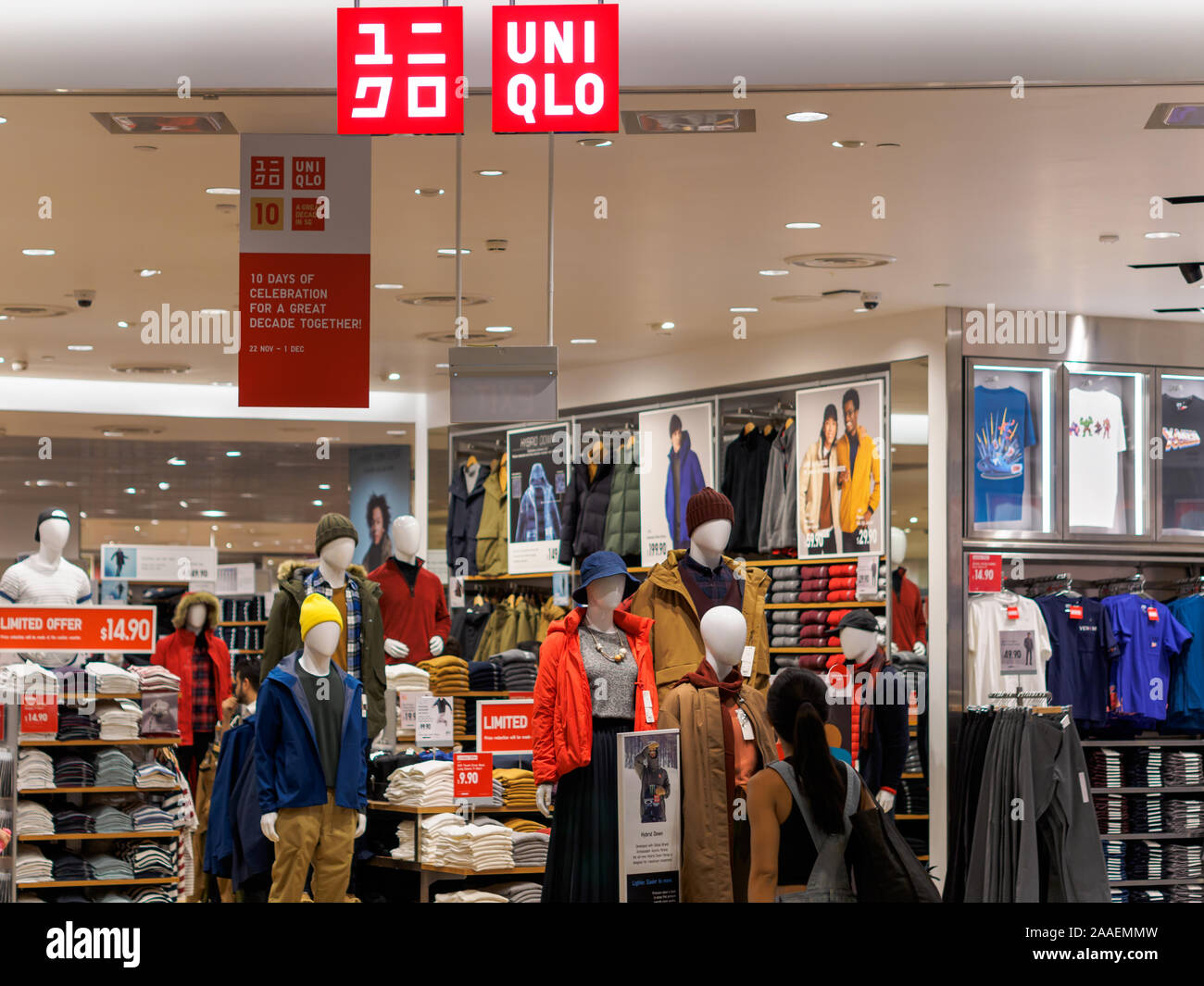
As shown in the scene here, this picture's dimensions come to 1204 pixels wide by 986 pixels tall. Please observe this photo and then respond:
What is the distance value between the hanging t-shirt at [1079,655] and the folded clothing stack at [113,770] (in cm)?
568

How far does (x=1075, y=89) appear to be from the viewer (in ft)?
19.2

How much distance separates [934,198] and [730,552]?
15.2ft

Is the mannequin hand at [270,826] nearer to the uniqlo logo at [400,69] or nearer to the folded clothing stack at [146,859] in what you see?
the folded clothing stack at [146,859]

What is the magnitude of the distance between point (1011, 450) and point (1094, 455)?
70 cm

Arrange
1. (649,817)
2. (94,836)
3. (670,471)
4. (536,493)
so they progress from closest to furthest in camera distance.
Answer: (649,817)
(94,836)
(670,471)
(536,493)

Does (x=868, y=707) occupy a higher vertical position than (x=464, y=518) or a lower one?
lower

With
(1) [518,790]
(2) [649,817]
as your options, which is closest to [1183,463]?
(1) [518,790]

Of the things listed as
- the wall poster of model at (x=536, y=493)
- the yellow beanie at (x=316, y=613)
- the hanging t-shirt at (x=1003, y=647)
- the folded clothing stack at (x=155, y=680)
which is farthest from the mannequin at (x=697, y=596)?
the wall poster of model at (x=536, y=493)

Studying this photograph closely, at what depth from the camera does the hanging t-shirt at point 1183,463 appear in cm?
1067

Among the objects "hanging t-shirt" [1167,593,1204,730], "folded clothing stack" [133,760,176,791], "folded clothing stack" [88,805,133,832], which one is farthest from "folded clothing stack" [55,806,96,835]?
"hanging t-shirt" [1167,593,1204,730]

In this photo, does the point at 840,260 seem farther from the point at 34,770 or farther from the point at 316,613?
the point at 34,770

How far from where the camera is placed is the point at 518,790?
7.78 m

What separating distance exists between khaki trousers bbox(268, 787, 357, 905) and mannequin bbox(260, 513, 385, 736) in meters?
0.86
